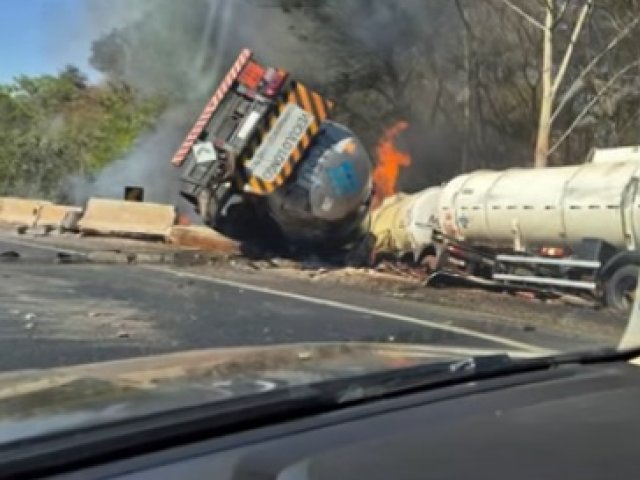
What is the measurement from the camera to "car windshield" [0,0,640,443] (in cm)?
227

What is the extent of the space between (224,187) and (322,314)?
2.49 m

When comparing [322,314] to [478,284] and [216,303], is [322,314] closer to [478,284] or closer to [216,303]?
[216,303]

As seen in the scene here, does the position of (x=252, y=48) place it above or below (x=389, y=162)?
above

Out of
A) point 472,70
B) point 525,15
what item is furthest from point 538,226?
point 472,70

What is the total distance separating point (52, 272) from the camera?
3.74 meters

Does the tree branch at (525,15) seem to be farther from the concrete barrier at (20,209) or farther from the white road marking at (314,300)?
the white road marking at (314,300)

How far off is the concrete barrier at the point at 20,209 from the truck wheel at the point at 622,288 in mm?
2164

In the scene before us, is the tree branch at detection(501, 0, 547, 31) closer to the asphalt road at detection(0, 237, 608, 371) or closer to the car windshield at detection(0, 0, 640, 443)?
the car windshield at detection(0, 0, 640, 443)

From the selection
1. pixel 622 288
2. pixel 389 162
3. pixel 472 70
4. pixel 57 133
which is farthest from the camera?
pixel 472 70

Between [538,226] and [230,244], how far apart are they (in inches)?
235

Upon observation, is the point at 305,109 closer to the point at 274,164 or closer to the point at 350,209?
the point at 274,164

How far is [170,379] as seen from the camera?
190cm

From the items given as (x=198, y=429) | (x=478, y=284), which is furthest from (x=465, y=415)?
(x=478, y=284)

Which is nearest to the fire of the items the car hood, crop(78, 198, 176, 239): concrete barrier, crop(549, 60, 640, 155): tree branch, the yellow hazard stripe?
the yellow hazard stripe
